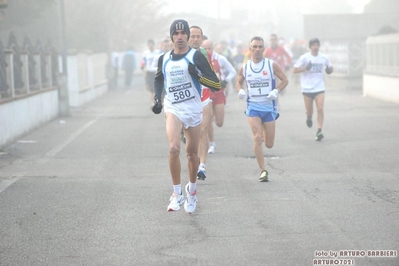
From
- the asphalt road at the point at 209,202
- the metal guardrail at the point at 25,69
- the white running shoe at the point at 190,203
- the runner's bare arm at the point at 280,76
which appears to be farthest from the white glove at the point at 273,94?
the metal guardrail at the point at 25,69

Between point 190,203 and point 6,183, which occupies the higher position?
point 190,203

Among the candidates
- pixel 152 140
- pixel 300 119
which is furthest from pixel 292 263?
pixel 300 119

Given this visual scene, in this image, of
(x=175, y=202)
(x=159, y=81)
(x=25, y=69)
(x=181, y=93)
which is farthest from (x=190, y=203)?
(x=25, y=69)

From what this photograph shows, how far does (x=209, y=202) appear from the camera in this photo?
364 inches

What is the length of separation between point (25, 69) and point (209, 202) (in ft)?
36.2

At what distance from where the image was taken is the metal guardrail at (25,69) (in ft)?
56.2

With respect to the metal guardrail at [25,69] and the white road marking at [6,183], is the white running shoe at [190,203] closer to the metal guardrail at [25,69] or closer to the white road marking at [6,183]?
the white road marking at [6,183]

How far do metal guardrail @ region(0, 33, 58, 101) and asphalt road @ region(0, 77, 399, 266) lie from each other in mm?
1300

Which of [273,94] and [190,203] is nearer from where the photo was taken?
[190,203]

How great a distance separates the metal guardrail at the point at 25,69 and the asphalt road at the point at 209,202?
130 cm

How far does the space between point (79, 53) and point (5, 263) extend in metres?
22.6

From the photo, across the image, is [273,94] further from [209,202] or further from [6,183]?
[6,183]

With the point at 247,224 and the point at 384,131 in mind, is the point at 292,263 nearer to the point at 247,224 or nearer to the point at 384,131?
the point at 247,224

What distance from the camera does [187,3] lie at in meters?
156
